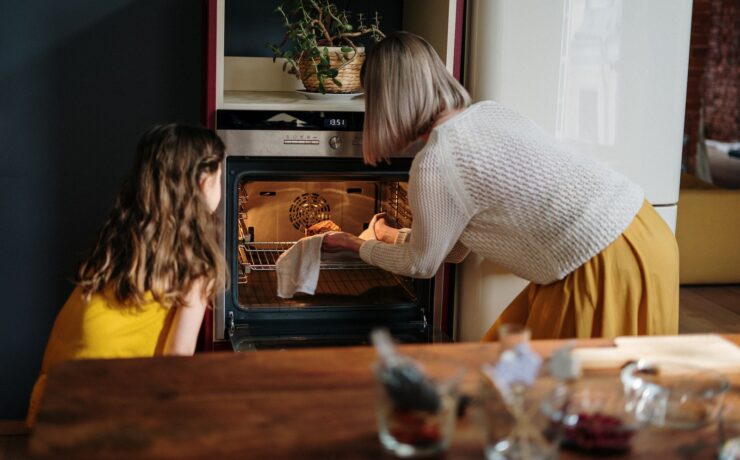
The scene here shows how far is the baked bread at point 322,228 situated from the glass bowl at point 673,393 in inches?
57.5

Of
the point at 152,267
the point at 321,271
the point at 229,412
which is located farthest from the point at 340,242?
the point at 229,412

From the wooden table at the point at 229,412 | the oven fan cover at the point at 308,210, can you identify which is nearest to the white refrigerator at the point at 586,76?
the oven fan cover at the point at 308,210

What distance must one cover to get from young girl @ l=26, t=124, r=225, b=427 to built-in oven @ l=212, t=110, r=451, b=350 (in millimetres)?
513

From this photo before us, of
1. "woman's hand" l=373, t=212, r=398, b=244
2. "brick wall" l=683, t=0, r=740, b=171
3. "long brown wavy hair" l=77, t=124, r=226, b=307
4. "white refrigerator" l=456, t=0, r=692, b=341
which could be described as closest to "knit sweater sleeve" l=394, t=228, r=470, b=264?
"woman's hand" l=373, t=212, r=398, b=244

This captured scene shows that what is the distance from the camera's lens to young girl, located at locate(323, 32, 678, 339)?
2281 mm

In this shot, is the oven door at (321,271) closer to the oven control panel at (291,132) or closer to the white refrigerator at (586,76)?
the oven control panel at (291,132)

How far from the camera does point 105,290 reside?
213cm

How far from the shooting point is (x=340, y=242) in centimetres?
276

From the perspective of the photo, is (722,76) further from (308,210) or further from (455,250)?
(455,250)

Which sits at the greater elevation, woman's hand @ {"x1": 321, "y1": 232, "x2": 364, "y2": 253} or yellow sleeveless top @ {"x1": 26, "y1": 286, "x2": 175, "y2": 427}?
woman's hand @ {"x1": 321, "y1": 232, "x2": 364, "y2": 253}

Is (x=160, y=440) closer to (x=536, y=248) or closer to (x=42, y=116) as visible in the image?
(x=536, y=248)

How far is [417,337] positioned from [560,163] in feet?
2.88

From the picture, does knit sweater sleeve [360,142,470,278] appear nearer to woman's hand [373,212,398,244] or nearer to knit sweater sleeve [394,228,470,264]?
knit sweater sleeve [394,228,470,264]

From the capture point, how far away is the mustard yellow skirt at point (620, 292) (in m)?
2.37
